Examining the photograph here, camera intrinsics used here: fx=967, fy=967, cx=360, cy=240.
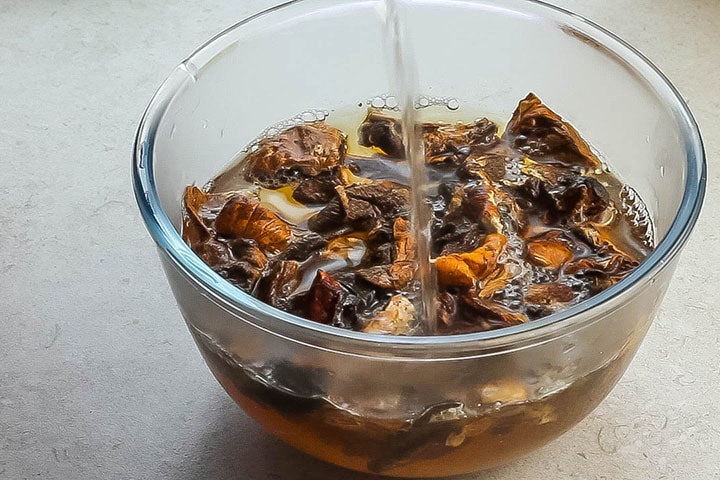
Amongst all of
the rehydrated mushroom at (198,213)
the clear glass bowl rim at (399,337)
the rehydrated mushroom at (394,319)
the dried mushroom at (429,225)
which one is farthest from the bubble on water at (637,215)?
the rehydrated mushroom at (198,213)

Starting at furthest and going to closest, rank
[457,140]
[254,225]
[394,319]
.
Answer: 1. [457,140]
2. [254,225]
3. [394,319]

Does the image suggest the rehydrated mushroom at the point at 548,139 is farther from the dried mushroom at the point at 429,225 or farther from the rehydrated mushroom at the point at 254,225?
the rehydrated mushroom at the point at 254,225

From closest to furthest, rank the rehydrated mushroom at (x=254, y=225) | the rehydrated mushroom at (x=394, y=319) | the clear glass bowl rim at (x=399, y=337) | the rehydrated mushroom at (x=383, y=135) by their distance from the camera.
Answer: the clear glass bowl rim at (x=399, y=337), the rehydrated mushroom at (x=394, y=319), the rehydrated mushroom at (x=254, y=225), the rehydrated mushroom at (x=383, y=135)

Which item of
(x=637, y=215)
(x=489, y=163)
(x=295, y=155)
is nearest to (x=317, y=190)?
(x=295, y=155)

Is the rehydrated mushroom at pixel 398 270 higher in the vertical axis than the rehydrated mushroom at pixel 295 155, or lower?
higher

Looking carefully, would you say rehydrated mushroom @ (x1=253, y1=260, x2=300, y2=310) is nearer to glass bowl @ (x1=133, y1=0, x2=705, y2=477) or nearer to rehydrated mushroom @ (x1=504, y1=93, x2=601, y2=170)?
glass bowl @ (x1=133, y1=0, x2=705, y2=477)

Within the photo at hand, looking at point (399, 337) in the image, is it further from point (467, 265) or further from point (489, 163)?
point (489, 163)
